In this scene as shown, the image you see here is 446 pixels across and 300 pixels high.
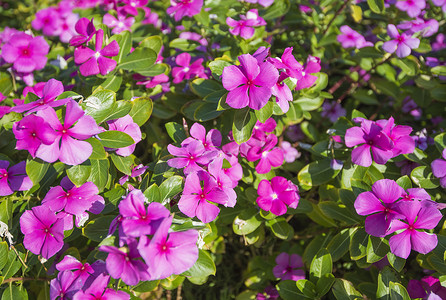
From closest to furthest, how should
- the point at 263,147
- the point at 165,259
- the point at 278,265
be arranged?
1. the point at 165,259
2. the point at 263,147
3. the point at 278,265

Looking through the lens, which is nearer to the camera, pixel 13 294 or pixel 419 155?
pixel 13 294

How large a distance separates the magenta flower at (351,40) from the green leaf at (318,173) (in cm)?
81

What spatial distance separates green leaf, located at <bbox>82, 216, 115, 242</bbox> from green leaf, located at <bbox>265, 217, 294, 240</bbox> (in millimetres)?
774

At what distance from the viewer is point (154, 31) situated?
102 inches

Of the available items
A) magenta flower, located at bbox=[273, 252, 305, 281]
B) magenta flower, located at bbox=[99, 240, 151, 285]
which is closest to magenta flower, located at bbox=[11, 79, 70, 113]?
magenta flower, located at bbox=[99, 240, 151, 285]

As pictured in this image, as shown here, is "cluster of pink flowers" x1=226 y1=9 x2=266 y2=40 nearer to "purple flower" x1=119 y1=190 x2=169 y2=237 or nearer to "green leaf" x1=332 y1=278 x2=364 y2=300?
"purple flower" x1=119 y1=190 x2=169 y2=237

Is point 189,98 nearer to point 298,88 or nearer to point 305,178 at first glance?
point 298,88

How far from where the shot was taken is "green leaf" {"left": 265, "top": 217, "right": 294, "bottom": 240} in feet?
5.97

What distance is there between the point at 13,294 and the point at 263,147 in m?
1.18

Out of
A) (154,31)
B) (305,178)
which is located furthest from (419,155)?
(154,31)

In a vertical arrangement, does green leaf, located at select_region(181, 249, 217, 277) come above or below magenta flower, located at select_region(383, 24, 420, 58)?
below

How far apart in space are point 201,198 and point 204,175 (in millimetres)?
82

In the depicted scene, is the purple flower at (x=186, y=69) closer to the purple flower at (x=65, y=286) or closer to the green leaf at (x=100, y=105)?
the green leaf at (x=100, y=105)

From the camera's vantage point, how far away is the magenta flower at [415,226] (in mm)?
1339
